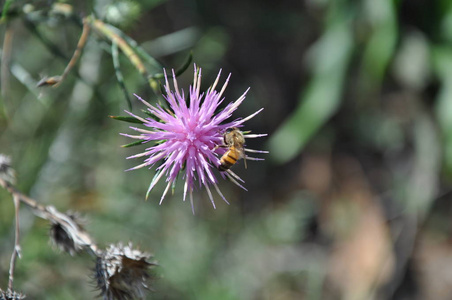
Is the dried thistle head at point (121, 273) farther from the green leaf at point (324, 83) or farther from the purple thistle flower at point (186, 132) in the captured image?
the green leaf at point (324, 83)

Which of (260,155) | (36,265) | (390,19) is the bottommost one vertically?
(36,265)

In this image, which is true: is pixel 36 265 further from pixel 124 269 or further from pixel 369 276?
pixel 369 276

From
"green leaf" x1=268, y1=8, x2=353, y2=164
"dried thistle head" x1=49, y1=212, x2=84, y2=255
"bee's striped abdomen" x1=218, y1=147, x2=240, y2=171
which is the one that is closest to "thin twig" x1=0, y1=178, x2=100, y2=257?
"dried thistle head" x1=49, y1=212, x2=84, y2=255

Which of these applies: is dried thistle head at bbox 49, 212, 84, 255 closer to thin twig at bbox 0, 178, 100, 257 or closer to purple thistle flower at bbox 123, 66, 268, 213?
thin twig at bbox 0, 178, 100, 257

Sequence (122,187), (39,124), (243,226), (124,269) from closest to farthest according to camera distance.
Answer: (124,269), (39,124), (122,187), (243,226)

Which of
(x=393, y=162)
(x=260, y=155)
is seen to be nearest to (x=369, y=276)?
(x=393, y=162)

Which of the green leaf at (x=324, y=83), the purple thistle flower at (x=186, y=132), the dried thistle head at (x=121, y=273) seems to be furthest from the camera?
the green leaf at (x=324, y=83)

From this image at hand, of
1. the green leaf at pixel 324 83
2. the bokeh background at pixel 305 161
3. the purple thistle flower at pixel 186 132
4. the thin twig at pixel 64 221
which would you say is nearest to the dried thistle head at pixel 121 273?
the thin twig at pixel 64 221
